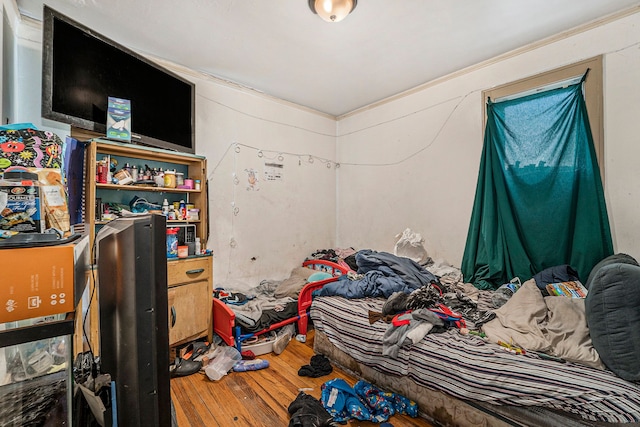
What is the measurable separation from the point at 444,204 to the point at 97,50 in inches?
132

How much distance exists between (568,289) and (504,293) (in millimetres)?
393

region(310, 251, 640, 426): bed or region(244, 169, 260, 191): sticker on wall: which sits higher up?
region(244, 169, 260, 191): sticker on wall

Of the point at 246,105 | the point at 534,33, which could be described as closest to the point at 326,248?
the point at 246,105

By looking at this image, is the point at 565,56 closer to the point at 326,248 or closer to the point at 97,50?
the point at 326,248

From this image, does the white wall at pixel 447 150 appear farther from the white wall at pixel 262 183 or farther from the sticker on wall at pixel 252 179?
the sticker on wall at pixel 252 179

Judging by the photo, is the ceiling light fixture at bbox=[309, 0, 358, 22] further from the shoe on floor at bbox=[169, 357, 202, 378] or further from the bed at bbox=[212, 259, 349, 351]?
the shoe on floor at bbox=[169, 357, 202, 378]

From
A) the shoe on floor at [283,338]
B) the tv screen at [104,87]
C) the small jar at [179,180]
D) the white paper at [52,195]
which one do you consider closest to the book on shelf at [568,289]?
the shoe on floor at [283,338]

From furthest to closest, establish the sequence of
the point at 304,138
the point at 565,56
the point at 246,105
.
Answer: the point at 304,138
the point at 246,105
the point at 565,56

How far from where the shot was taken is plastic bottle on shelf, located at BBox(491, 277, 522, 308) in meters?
2.14

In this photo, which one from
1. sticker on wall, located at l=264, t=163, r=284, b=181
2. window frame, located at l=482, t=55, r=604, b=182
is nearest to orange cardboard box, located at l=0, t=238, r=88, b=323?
sticker on wall, located at l=264, t=163, r=284, b=181

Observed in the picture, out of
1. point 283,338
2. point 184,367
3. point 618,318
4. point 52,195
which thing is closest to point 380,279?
point 283,338

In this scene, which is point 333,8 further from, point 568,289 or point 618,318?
point 568,289

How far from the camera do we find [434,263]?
306cm

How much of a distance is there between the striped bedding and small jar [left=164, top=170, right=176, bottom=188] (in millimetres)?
1897
